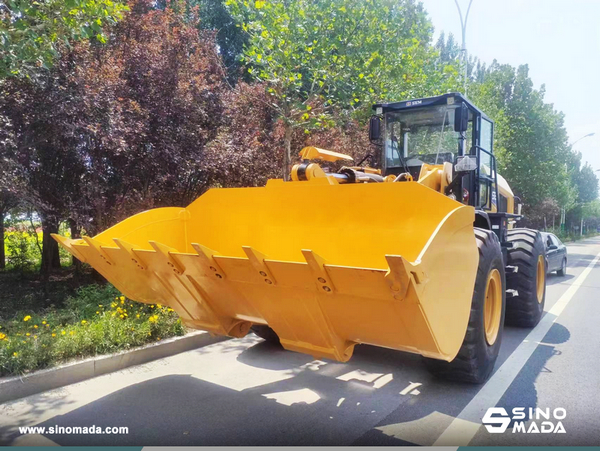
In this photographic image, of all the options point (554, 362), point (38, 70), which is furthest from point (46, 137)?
point (554, 362)

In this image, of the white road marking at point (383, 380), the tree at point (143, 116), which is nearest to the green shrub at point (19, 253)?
the tree at point (143, 116)

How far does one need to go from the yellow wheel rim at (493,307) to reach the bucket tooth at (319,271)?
7.69 feet

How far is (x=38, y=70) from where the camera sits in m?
5.82

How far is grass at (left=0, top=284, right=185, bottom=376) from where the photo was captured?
4012mm

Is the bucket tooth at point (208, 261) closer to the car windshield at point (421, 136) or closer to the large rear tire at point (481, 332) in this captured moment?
the large rear tire at point (481, 332)

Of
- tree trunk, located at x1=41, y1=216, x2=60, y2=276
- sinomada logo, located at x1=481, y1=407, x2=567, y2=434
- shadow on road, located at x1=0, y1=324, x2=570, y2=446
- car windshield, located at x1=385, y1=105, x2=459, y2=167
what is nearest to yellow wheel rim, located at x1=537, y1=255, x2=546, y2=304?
shadow on road, located at x1=0, y1=324, x2=570, y2=446

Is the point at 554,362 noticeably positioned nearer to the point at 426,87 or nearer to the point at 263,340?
the point at 263,340

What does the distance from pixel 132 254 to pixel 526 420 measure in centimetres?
330

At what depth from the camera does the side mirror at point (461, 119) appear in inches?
205

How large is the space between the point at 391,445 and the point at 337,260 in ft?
4.93

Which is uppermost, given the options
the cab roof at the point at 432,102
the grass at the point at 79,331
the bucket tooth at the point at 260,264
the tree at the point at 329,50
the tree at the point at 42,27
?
the tree at the point at 329,50

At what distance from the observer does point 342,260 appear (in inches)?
154

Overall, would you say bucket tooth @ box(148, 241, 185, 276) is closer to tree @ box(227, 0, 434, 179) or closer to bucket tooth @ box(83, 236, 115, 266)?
bucket tooth @ box(83, 236, 115, 266)

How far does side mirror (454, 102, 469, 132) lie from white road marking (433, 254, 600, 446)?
2.64 metres
